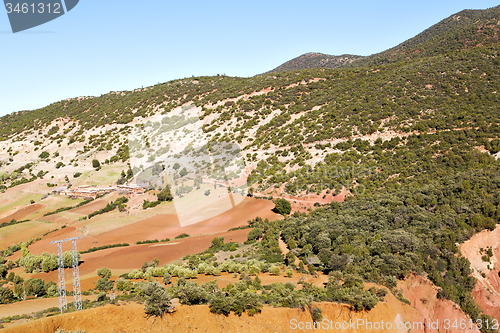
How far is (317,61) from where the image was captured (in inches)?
4899

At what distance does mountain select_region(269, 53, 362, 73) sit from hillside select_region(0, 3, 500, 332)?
3065 cm

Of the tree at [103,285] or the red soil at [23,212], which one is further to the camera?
the red soil at [23,212]

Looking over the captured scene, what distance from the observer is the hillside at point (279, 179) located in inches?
822

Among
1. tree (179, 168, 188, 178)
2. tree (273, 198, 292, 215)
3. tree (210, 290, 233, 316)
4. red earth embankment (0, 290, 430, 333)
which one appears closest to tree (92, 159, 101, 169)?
tree (179, 168, 188, 178)

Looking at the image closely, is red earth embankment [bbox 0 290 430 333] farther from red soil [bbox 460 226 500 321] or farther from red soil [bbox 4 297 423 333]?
red soil [bbox 460 226 500 321]

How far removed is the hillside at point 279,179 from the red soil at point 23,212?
28cm

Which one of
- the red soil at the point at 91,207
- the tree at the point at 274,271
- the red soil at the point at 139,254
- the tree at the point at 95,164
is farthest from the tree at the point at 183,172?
the tree at the point at 274,271

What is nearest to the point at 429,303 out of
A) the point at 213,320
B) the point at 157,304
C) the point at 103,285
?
the point at 213,320

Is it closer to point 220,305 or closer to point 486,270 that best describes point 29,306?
point 220,305

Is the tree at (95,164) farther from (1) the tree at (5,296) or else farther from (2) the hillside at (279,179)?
(1) the tree at (5,296)

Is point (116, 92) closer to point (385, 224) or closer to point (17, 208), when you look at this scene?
point (17, 208)

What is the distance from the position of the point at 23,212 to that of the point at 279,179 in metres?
35.2

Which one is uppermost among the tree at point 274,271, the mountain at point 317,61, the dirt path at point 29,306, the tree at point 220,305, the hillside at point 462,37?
the mountain at point 317,61

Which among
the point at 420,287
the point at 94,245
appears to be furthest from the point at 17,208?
the point at 420,287
